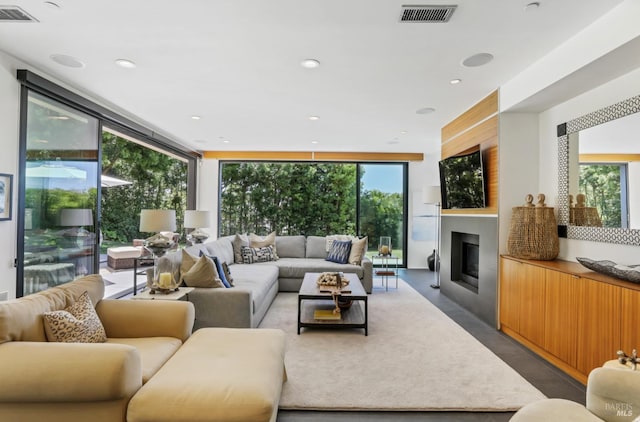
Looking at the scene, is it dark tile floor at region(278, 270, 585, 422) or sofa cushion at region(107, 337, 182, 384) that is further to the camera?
dark tile floor at region(278, 270, 585, 422)

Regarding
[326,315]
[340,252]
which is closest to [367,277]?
[340,252]

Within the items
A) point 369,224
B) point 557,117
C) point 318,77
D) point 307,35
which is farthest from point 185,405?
point 369,224

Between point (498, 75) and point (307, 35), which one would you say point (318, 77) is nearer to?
point (307, 35)

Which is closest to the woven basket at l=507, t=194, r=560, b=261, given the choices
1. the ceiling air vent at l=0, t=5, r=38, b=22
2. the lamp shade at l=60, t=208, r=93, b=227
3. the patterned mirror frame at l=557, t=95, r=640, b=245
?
the patterned mirror frame at l=557, t=95, r=640, b=245

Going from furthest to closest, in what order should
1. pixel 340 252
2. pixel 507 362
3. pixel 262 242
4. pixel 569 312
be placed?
pixel 262 242 < pixel 340 252 < pixel 507 362 < pixel 569 312

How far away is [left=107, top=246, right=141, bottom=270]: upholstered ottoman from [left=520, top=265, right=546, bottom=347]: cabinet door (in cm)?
610

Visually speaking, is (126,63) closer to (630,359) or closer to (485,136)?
(485,136)

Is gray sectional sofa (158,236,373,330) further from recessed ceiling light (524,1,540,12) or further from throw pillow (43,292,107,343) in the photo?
recessed ceiling light (524,1,540,12)

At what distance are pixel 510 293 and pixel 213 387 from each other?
311cm

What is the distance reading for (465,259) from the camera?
478 centimetres

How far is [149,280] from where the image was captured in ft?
10.3

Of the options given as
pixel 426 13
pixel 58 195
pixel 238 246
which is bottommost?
pixel 238 246

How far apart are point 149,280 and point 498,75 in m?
3.91

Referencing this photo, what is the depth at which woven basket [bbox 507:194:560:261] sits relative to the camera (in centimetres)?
317
